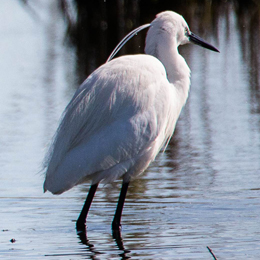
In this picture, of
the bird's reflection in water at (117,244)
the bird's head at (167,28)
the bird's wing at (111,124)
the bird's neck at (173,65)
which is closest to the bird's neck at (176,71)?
the bird's neck at (173,65)

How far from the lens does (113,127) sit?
6.21 metres

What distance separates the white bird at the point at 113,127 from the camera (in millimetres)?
6145

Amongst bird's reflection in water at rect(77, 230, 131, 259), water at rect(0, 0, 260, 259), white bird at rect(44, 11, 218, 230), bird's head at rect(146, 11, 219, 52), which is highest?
bird's head at rect(146, 11, 219, 52)

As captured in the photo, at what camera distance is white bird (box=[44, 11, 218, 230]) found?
6145 millimetres

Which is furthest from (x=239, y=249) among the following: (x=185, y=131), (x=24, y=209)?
(x=185, y=131)

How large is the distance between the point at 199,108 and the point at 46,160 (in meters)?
5.60

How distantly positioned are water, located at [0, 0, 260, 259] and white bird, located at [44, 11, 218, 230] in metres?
0.43

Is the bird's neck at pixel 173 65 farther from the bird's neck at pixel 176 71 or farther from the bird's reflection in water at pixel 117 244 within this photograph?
the bird's reflection in water at pixel 117 244

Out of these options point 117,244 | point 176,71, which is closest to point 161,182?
point 176,71

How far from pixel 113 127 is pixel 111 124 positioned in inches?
1.4

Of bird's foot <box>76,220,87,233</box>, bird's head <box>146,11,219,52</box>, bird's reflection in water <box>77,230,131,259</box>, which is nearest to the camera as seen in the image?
bird's reflection in water <box>77,230,131,259</box>

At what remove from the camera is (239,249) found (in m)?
5.50

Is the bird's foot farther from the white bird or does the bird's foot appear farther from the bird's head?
the bird's head

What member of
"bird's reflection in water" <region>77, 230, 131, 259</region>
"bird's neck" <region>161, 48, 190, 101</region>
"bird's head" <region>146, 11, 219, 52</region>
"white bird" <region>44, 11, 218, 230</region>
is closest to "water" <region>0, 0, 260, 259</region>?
"bird's reflection in water" <region>77, 230, 131, 259</region>
